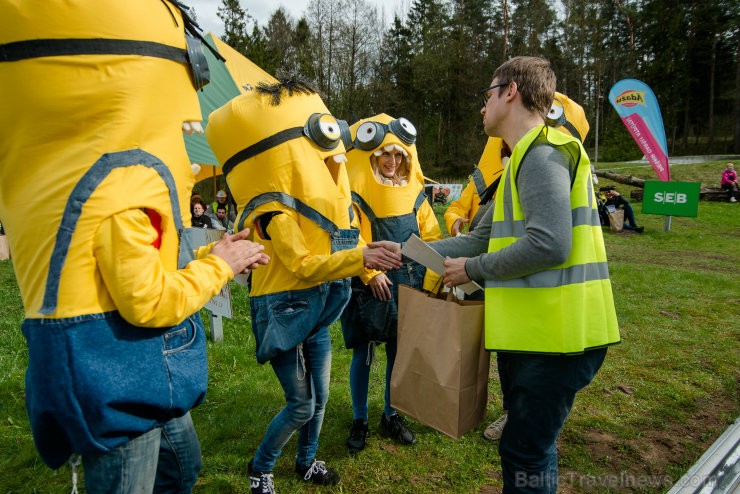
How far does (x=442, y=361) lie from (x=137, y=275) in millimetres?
1256

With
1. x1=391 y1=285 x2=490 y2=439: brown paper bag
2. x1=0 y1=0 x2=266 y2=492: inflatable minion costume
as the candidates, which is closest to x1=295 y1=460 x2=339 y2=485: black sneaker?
x1=391 y1=285 x2=490 y2=439: brown paper bag

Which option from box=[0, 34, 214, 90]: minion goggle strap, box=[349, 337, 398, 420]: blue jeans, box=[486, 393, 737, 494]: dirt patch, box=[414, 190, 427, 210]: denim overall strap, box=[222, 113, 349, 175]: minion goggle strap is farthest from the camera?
box=[414, 190, 427, 210]: denim overall strap

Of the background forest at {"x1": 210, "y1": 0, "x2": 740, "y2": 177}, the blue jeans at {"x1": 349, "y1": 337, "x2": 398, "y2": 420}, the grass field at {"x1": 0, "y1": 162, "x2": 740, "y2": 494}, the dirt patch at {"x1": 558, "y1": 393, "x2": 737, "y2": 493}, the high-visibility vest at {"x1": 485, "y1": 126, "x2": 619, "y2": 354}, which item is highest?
the background forest at {"x1": 210, "y1": 0, "x2": 740, "y2": 177}

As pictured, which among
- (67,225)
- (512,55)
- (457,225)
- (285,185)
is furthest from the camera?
(512,55)

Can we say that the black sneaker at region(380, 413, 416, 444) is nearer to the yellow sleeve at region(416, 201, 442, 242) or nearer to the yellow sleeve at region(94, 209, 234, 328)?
the yellow sleeve at region(416, 201, 442, 242)

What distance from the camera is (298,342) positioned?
2.45 m

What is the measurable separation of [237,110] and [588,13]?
41.0 meters

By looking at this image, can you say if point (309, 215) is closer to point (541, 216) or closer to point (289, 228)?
point (289, 228)

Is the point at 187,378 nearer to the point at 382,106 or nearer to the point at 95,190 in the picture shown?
the point at 95,190

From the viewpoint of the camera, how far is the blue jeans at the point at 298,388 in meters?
2.51

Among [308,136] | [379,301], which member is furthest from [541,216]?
[379,301]

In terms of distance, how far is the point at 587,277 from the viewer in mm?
1761

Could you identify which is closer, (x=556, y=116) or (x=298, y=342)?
(x=298, y=342)

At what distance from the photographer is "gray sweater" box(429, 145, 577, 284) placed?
1.67 meters
